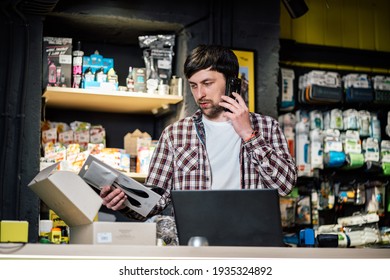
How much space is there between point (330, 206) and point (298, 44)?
4.65 ft

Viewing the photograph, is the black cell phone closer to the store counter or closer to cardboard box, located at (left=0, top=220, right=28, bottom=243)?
the store counter

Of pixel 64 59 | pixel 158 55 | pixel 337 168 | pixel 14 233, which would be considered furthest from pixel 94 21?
pixel 14 233

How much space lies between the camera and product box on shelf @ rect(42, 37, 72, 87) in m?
4.44

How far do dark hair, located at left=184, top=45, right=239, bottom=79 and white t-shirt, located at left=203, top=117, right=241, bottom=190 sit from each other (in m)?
0.26

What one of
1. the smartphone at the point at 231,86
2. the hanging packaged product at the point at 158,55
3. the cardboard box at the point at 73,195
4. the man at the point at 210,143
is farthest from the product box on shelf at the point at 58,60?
the cardboard box at the point at 73,195

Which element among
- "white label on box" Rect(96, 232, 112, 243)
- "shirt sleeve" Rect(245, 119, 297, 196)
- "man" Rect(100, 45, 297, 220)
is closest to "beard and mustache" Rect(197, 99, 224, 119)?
"man" Rect(100, 45, 297, 220)

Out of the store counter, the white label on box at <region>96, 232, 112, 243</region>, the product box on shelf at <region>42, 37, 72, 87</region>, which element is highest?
the product box on shelf at <region>42, 37, 72, 87</region>

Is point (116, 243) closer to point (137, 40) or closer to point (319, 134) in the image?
point (137, 40)

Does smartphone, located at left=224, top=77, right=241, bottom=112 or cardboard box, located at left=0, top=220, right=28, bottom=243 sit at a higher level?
smartphone, located at left=224, top=77, right=241, bottom=112

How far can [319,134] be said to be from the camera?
221 inches

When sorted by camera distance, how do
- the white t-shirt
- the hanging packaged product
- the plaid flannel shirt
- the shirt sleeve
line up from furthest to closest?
the hanging packaged product
the white t-shirt
the plaid flannel shirt
the shirt sleeve

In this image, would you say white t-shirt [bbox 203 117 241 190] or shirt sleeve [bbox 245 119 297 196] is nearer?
shirt sleeve [bbox 245 119 297 196]

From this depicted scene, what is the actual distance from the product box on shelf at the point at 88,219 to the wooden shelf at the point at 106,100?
2222mm
